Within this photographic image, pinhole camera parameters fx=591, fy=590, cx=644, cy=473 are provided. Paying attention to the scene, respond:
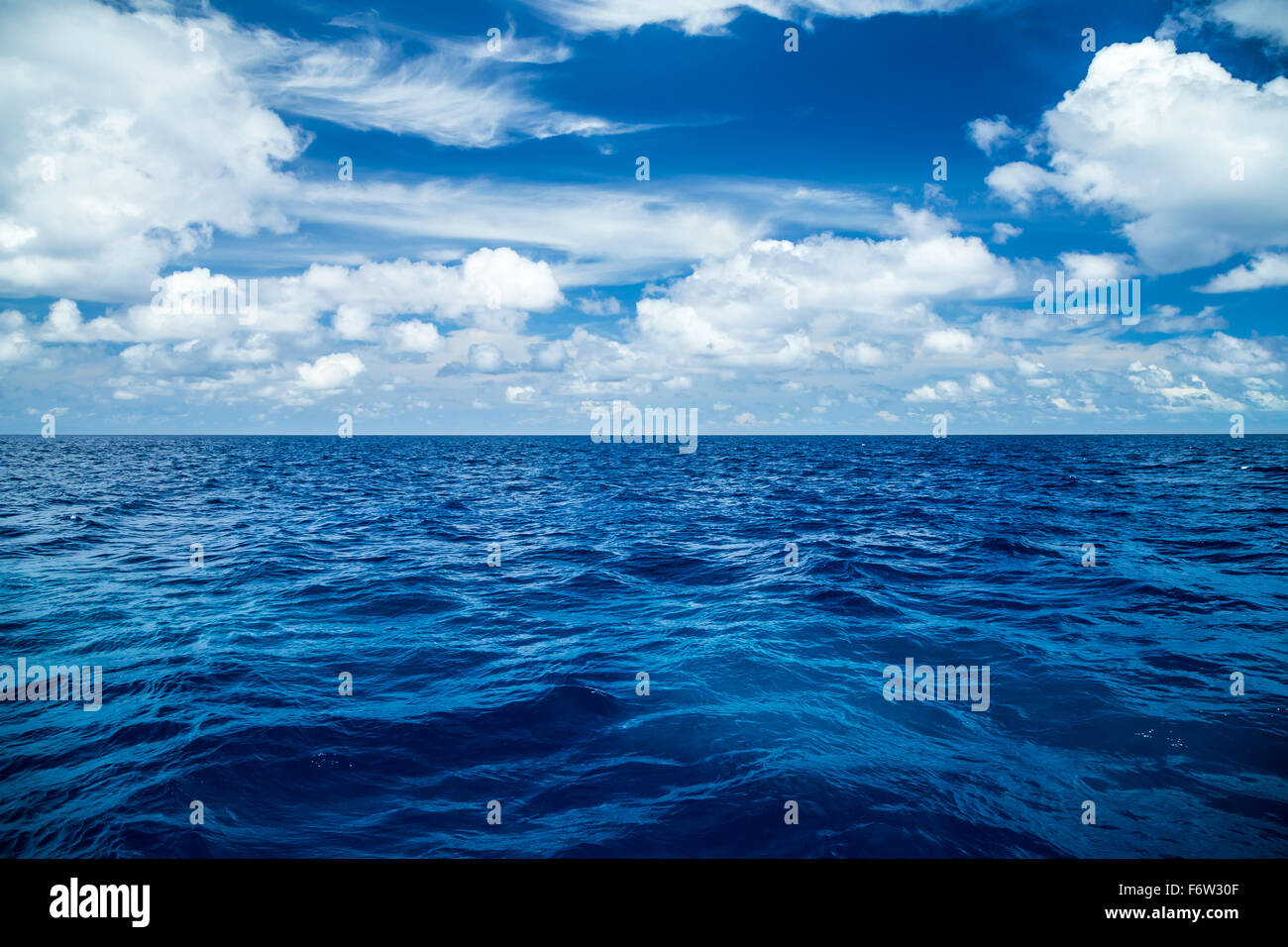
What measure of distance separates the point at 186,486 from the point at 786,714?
179 feet

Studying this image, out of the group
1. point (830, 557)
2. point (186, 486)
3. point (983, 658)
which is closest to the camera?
point (983, 658)

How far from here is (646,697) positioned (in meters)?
11.2

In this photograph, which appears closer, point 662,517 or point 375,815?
point 375,815

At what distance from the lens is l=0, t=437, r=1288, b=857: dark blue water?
7.48m

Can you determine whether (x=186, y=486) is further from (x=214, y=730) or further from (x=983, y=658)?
(x=983, y=658)

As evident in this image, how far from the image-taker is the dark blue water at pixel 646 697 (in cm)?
748

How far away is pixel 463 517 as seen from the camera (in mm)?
33406

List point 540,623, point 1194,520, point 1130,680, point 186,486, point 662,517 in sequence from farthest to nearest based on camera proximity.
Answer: point 186,486
point 662,517
point 1194,520
point 540,623
point 1130,680
